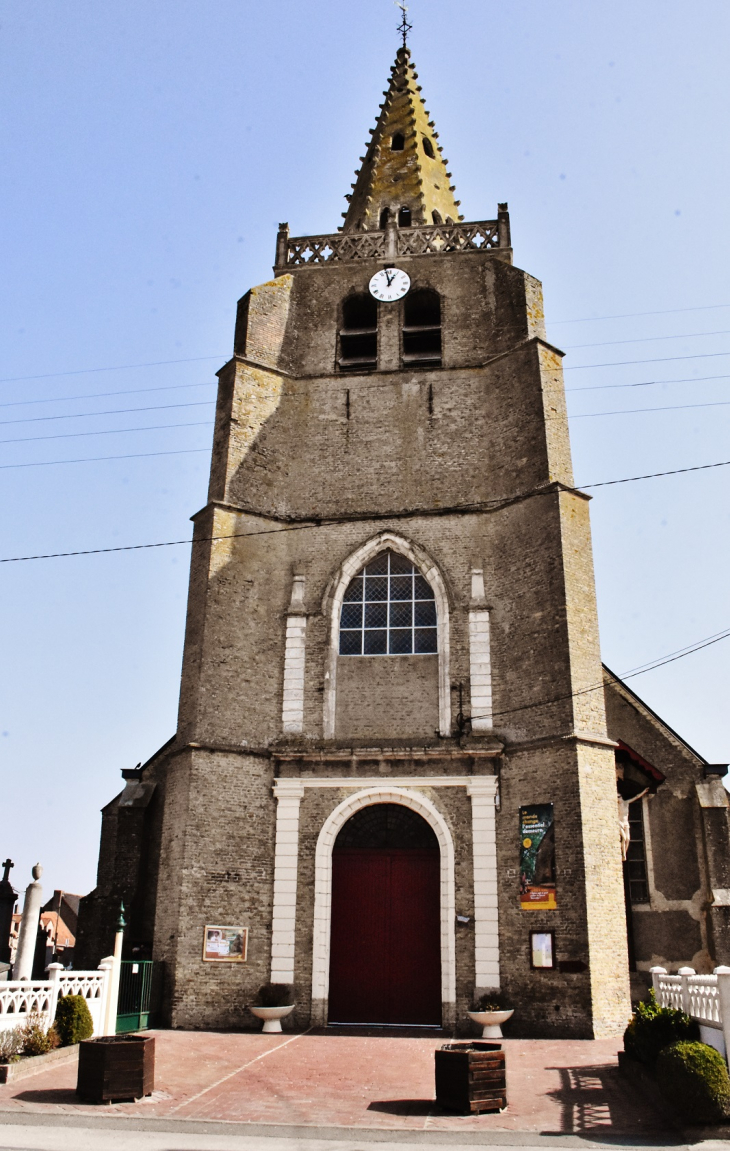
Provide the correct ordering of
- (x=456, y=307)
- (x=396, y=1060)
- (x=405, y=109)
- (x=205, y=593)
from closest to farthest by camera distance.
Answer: (x=396, y=1060)
(x=205, y=593)
(x=456, y=307)
(x=405, y=109)

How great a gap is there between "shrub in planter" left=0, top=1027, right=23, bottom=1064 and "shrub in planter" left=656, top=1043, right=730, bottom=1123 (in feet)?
22.0

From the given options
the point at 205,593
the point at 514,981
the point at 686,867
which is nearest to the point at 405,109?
the point at 205,593

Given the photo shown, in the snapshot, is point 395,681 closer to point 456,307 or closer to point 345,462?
point 345,462

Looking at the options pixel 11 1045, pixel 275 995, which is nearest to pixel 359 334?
pixel 275 995

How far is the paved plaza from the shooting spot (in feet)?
26.5

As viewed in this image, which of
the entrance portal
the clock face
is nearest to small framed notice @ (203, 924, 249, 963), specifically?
the entrance portal

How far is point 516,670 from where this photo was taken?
17188 mm

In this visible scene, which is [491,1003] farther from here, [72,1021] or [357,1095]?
[72,1021]

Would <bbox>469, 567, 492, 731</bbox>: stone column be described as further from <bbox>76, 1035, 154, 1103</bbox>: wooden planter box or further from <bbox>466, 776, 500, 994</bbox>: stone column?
<bbox>76, 1035, 154, 1103</bbox>: wooden planter box

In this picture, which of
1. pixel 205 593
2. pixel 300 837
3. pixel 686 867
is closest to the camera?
pixel 300 837

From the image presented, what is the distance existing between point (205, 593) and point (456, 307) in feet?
28.8

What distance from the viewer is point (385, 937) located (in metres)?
16.3

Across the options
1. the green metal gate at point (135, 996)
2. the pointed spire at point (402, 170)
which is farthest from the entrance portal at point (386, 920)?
the pointed spire at point (402, 170)

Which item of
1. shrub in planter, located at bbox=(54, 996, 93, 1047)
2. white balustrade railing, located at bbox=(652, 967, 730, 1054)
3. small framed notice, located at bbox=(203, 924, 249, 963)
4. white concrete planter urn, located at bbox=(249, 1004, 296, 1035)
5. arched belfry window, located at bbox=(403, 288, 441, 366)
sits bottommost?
white concrete planter urn, located at bbox=(249, 1004, 296, 1035)
